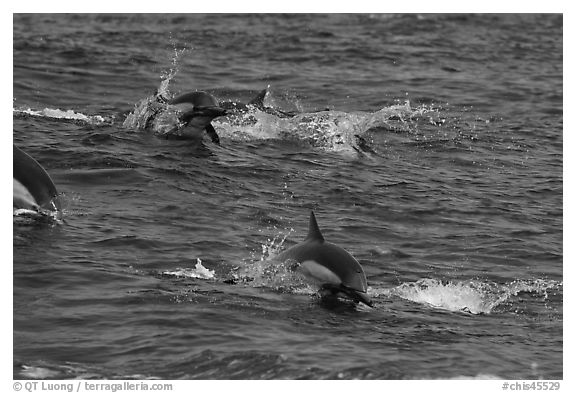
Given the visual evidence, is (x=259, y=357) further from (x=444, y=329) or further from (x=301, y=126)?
(x=301, y=126)

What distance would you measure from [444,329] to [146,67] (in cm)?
1767

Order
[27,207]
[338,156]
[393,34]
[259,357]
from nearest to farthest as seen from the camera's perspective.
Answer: [259,357] → [27,207] → [338,156] → [393,34]

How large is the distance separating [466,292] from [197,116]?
8.03 meters

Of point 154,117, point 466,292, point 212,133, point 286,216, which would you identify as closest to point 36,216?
point 286,216

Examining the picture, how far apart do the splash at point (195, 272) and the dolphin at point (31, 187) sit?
2.22 m

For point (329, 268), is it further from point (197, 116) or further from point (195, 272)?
point (197, 116)

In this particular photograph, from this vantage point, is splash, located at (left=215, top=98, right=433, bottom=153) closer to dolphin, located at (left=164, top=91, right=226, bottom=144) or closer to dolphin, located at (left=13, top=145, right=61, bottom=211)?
dolphin, located at (left=164, top=91, right=226, bottom=144)

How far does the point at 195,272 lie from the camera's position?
13805 millimetres

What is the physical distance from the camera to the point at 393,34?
35.8 metres

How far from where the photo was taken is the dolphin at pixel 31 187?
47.7 feet

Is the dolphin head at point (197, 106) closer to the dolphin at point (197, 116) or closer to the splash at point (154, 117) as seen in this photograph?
the dolphin at point (197, 116)

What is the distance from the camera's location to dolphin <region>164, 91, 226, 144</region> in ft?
67.0

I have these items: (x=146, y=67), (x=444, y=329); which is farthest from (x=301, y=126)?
(x=444, y=329)

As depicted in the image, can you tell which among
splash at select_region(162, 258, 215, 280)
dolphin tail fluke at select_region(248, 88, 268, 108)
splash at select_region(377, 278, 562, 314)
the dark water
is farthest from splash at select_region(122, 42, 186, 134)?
splash at select_region(377, 278, 562, 314)
